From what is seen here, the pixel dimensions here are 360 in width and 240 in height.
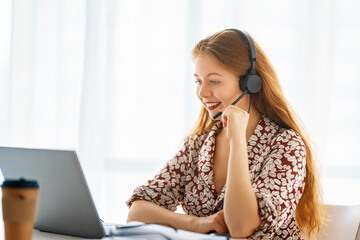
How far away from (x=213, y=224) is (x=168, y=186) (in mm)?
310

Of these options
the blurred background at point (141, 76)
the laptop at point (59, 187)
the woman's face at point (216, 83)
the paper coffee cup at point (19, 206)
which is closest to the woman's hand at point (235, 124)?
the woman's face at point (216, 83)

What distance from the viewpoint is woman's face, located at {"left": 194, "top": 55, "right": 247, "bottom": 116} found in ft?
4.83

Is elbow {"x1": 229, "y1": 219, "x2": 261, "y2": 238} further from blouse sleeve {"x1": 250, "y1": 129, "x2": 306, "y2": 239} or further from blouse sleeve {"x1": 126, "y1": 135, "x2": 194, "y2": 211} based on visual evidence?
blouse sleeve {"x1": 126, "y1": 135, "x2": 194, "y2": 211}

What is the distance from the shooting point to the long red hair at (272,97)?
147 centimetres

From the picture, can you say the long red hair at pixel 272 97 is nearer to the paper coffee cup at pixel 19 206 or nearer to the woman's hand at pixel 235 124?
the woman's hand at pixel 235 124

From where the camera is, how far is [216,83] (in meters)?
1.48

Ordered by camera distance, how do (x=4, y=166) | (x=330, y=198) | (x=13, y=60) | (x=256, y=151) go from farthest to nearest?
(x=13, y=60)
(x=330, y=198)
(x=256, y=151)
(x=4, y=166)

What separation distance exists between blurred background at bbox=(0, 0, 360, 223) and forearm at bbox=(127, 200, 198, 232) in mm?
1470

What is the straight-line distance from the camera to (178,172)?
1.58 metres

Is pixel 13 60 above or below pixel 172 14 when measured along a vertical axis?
below

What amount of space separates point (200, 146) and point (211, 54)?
358 millimetres

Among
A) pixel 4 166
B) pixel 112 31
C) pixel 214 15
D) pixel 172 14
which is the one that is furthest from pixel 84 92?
pixel 4 166

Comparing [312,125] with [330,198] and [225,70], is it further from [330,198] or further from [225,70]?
[225,70]

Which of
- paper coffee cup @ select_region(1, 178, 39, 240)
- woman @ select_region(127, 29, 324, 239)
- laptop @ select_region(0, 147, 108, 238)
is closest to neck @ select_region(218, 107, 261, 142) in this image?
woman @ select_region(127, 29, 324, 239)
